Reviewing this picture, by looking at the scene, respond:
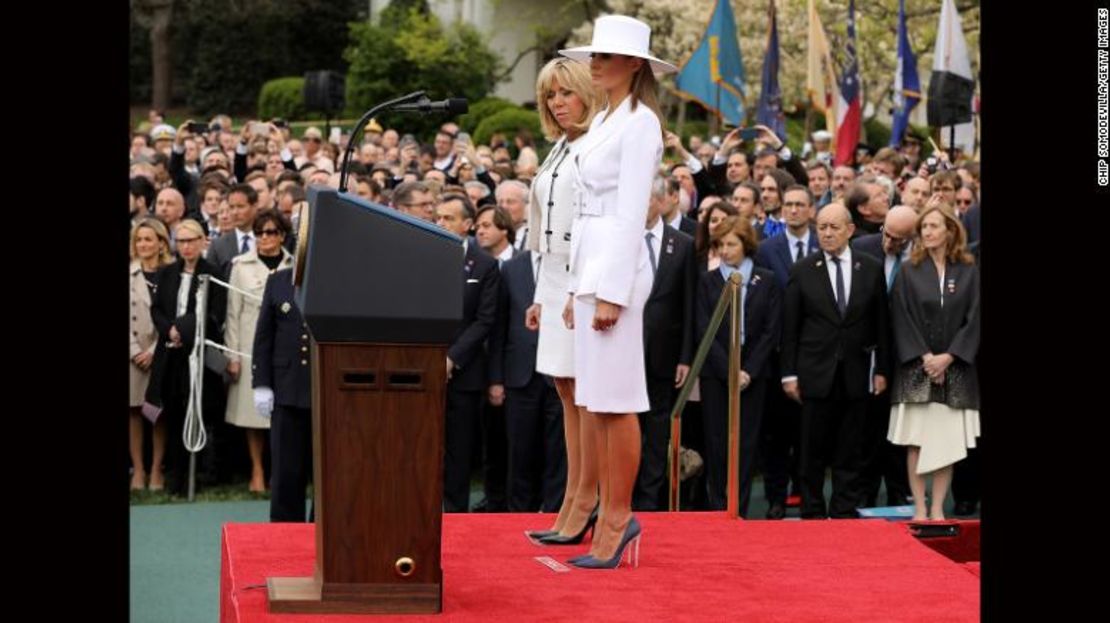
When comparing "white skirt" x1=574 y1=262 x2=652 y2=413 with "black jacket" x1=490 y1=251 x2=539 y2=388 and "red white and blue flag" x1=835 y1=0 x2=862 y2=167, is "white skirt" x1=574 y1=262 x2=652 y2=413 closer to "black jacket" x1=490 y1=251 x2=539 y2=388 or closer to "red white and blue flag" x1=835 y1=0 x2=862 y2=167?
"black jacket" x1=490 y1=251 x2=539 y2=388

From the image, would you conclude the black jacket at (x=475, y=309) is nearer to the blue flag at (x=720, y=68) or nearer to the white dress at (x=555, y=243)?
the white dress at (x=555, y=243)

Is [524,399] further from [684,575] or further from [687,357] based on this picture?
[684,575]

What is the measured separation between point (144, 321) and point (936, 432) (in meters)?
5.04

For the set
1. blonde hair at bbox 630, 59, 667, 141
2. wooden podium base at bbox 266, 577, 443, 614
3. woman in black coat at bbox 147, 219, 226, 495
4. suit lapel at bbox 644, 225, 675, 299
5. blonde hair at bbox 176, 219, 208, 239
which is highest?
A: blonde hair at bbox 630, 59, 667, 141

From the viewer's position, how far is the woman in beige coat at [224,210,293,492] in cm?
1243

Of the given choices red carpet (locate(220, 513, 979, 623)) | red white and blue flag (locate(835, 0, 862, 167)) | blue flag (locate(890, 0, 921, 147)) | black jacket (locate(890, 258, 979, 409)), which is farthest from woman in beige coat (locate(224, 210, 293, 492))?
blue flag (locate(890, 0, 921, 147))

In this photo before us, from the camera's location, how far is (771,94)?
67.6 feet

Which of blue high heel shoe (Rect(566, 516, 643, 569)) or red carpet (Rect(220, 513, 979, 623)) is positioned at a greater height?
blue high heel shoe (Rect(566, 516, 643, 569))

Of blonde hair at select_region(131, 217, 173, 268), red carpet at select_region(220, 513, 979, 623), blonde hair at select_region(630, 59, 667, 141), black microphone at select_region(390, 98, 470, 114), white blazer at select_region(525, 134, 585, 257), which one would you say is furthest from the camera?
blonde hair at select_region(131, 217, 173, 268)

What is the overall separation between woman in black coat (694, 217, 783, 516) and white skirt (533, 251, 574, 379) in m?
3.80

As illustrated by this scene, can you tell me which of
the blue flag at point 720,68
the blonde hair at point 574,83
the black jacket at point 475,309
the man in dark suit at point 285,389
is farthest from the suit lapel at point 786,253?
the blue flag at point 720,68

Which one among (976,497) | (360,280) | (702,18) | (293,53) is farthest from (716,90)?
(293,53)

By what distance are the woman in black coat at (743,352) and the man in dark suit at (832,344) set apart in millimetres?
132

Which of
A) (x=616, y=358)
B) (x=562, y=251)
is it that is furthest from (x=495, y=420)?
(x=616, y=358)
